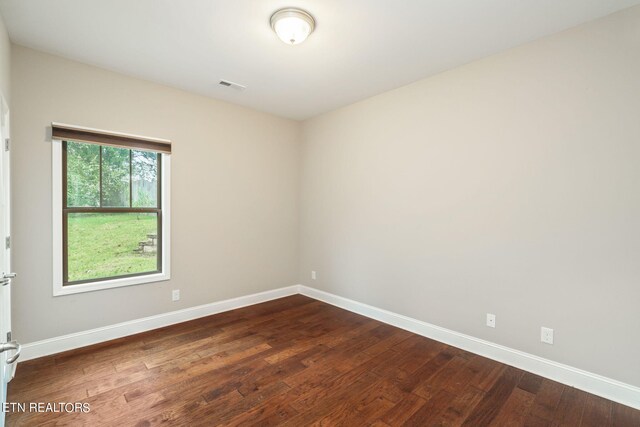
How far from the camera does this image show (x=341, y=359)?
8.77ft

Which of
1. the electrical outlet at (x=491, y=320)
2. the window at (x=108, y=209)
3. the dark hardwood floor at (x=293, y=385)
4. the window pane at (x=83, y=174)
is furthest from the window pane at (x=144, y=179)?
the electrical outlet at (x=491, y=320)

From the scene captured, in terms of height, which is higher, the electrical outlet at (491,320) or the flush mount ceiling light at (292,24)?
the flush mount ceiling light at (292,24)

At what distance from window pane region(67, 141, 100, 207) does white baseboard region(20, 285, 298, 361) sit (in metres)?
1.26

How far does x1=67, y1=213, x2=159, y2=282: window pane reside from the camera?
2887 millimetres

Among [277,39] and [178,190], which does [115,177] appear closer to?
[178,190]

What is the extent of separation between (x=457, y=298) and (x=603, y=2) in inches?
98.3

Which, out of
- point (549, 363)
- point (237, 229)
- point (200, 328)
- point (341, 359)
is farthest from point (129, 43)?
point (549, 363)

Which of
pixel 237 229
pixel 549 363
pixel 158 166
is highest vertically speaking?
pixel 158 166

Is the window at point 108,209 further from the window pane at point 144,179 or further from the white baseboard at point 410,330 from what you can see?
the white baseboard at point 410,330

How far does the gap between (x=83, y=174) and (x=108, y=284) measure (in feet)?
3.68

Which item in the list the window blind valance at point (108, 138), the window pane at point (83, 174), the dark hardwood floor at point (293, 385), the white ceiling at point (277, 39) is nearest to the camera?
the dark hardwood floor at point (293, 385)

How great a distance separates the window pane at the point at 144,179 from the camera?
127 inches

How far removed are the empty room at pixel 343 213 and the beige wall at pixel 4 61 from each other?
2.0 inches

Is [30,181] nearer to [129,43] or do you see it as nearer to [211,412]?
[129,43]
